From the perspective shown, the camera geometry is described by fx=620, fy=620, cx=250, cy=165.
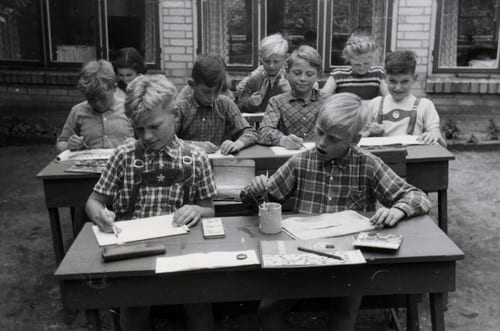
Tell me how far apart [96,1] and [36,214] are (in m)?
4.10

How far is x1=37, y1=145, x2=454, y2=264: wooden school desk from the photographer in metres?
3.62

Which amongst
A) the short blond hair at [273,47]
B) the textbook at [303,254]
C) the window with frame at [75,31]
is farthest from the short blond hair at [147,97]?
the window with frame at [75,31]

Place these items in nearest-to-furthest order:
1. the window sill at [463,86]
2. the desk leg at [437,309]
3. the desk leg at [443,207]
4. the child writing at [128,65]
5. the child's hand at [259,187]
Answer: the desk leg at [437,309] → the child's hand at [259,187] → the desk leg at [443,207] → the child writing at [128,65] → the window sill at [463,86]

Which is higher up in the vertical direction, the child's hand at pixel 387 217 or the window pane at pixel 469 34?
the window pane at pixel 469 34

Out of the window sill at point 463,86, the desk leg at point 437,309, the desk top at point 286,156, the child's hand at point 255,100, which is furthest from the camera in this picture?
the window sill at point 463,86

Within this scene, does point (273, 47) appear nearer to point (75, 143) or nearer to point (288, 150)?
point (288, 150)

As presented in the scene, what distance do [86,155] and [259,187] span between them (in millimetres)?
1563

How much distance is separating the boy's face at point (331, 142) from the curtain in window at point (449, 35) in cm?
608

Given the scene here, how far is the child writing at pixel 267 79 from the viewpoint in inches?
221

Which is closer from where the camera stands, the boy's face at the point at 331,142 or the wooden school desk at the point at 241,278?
the wooden school desk at the point at 241,278

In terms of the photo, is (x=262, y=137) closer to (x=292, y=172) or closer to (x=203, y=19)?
(x=292, y=172)

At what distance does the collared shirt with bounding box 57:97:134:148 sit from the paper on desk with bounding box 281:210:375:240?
2006mm

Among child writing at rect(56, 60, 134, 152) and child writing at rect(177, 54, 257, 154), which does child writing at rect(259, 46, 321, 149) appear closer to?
child writing at rect(177, 54, 257, 154)

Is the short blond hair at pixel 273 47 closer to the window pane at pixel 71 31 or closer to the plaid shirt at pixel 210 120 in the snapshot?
the plaid shirt at pixel 210 120
